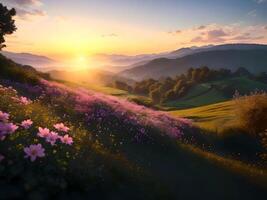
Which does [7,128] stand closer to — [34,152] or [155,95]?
[34,152]

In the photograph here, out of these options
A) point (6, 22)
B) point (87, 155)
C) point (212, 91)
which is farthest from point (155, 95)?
point (87, 155)

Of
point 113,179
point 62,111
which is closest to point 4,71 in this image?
point 62,111

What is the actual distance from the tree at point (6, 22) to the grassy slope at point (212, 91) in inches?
3515

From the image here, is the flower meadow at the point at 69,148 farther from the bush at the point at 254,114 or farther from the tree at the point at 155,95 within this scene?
the tree at the point at 155,95

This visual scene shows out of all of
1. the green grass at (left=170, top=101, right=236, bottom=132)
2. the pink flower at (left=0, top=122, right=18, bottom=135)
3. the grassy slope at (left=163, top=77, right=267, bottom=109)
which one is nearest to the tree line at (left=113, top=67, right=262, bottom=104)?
the grassy slope at (left=163, top=77, right=267, bottom=109)

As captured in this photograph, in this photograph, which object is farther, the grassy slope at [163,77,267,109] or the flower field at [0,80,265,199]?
the grassy slope at [163,77,267,109]

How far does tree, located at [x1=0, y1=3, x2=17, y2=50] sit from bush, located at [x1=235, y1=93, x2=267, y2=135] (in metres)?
39.6

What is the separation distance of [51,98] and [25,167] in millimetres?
9937

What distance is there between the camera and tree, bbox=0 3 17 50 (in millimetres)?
60750

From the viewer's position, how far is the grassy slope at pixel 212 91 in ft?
489

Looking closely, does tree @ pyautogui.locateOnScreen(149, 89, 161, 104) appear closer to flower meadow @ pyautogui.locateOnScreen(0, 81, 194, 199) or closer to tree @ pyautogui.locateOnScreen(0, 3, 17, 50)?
tree @ pyautogui.locateOnScreen(0, 3, 17, 50)

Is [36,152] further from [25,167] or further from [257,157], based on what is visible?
[257,157]

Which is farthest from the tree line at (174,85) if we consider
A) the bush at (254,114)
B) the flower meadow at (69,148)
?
the flower meadow at (69,148)

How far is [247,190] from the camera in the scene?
14984 mm
